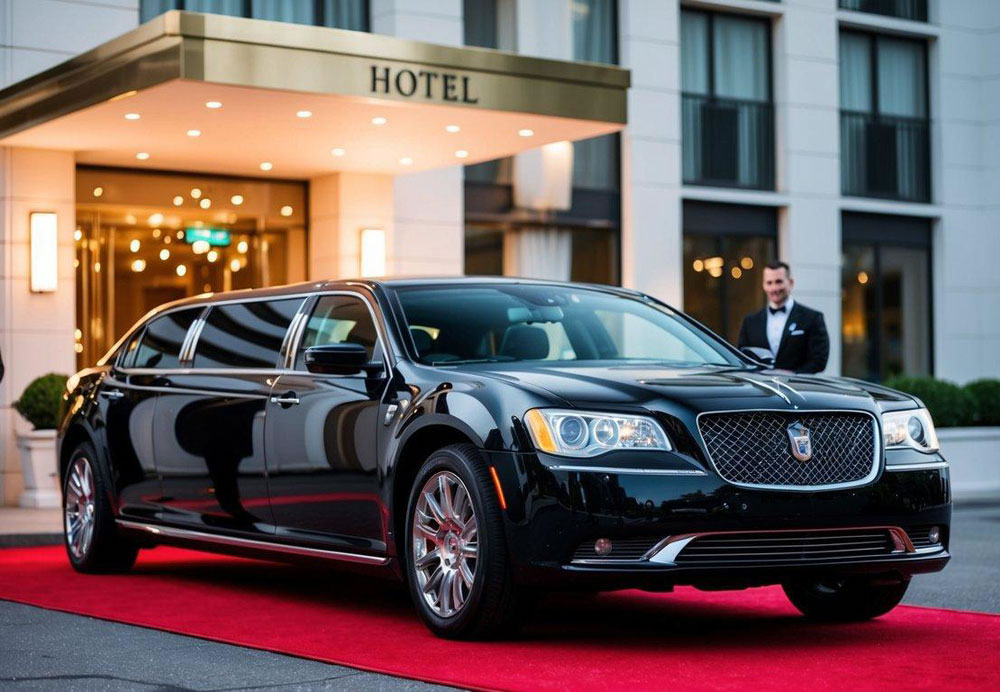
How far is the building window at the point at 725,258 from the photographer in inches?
912

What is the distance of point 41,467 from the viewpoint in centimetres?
1630

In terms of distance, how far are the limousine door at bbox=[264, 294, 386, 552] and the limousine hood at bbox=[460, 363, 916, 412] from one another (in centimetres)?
73

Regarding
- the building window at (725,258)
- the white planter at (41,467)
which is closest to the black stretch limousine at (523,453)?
the white planter at (41,467)

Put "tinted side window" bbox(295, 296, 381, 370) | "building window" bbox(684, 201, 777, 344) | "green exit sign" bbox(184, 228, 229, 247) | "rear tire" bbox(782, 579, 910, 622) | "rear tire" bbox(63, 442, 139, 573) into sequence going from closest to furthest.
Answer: "rear tire" bbox(782, 579, 910, 622) → "tinted side window" bbox(295, 296, 381, 370) → "rear tire" bbox(63, 442, 139, 573) → "green exit sign" bbox(184, 228, 229, 247) → "building window" bbox(684, 201, 777, 344)

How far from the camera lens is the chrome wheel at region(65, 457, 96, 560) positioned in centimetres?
1043

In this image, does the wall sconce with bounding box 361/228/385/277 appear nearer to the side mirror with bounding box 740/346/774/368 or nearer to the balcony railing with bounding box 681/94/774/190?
the balcony railing with bounding box 681/94/774/190

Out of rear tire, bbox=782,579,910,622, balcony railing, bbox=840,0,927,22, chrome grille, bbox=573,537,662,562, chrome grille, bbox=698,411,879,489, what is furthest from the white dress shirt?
balcony railing, bbox=840,0,927,22

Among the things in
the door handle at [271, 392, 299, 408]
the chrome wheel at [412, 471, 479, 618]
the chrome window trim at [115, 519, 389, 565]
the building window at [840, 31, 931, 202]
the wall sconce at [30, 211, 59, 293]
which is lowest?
the chrome window trim at [115, 519, 389, 565]

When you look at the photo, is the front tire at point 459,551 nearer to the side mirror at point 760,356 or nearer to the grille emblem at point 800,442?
the grille emblem at point 800,442

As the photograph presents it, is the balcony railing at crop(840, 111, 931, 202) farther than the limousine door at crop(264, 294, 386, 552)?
Yes

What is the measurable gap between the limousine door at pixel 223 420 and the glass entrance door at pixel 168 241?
29.3 feet

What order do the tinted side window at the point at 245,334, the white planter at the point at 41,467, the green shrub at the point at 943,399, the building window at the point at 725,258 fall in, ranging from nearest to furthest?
the tinted side window at the point at 245,334, the white planter at the point at 41,467, the green shrub at the point at 943,399, the building window at the point at 725,258

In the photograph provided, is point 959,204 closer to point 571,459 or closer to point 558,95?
point 558,95

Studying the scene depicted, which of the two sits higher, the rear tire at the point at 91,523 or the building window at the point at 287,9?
the building window at the point at 287,9
